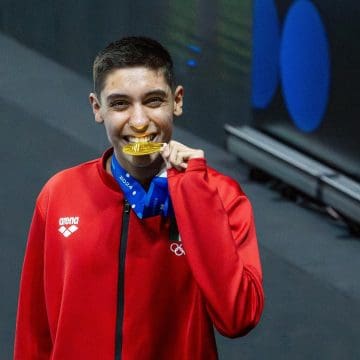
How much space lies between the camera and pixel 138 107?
2986 millimetres

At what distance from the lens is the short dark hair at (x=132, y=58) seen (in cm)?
302

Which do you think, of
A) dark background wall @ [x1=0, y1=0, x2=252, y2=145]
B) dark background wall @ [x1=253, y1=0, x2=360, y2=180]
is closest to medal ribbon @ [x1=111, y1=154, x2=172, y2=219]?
dark background wall @ [x1=253, y1=0, x2=360, y2=180]

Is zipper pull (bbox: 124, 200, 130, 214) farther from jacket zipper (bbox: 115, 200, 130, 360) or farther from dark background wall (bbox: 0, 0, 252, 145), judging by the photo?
dark background wall (bbox: 0, 0, 252, 145)

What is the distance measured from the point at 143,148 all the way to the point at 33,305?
58 cm

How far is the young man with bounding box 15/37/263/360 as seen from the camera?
2920 mm

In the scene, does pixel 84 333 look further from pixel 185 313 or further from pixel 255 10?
pixel 255 10

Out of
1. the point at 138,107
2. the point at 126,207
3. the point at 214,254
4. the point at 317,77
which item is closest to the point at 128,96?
the point at 138,107

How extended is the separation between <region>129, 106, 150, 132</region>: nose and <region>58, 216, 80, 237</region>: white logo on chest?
12.5 inches

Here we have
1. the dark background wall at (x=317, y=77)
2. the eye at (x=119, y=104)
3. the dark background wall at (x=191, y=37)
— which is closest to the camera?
the eye at (x=119, y=104)

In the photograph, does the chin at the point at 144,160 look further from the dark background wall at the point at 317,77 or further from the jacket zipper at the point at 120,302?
the dark background wall at the point at 317,77

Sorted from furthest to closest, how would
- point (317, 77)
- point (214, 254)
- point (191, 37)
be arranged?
point (191, 37), point (317, 77), point (214, 254)

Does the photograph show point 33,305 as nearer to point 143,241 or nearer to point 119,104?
point 143,241

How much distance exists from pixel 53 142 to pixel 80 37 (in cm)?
77

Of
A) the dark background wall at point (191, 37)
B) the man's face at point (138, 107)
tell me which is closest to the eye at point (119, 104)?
the man's face at point (138, 107)
